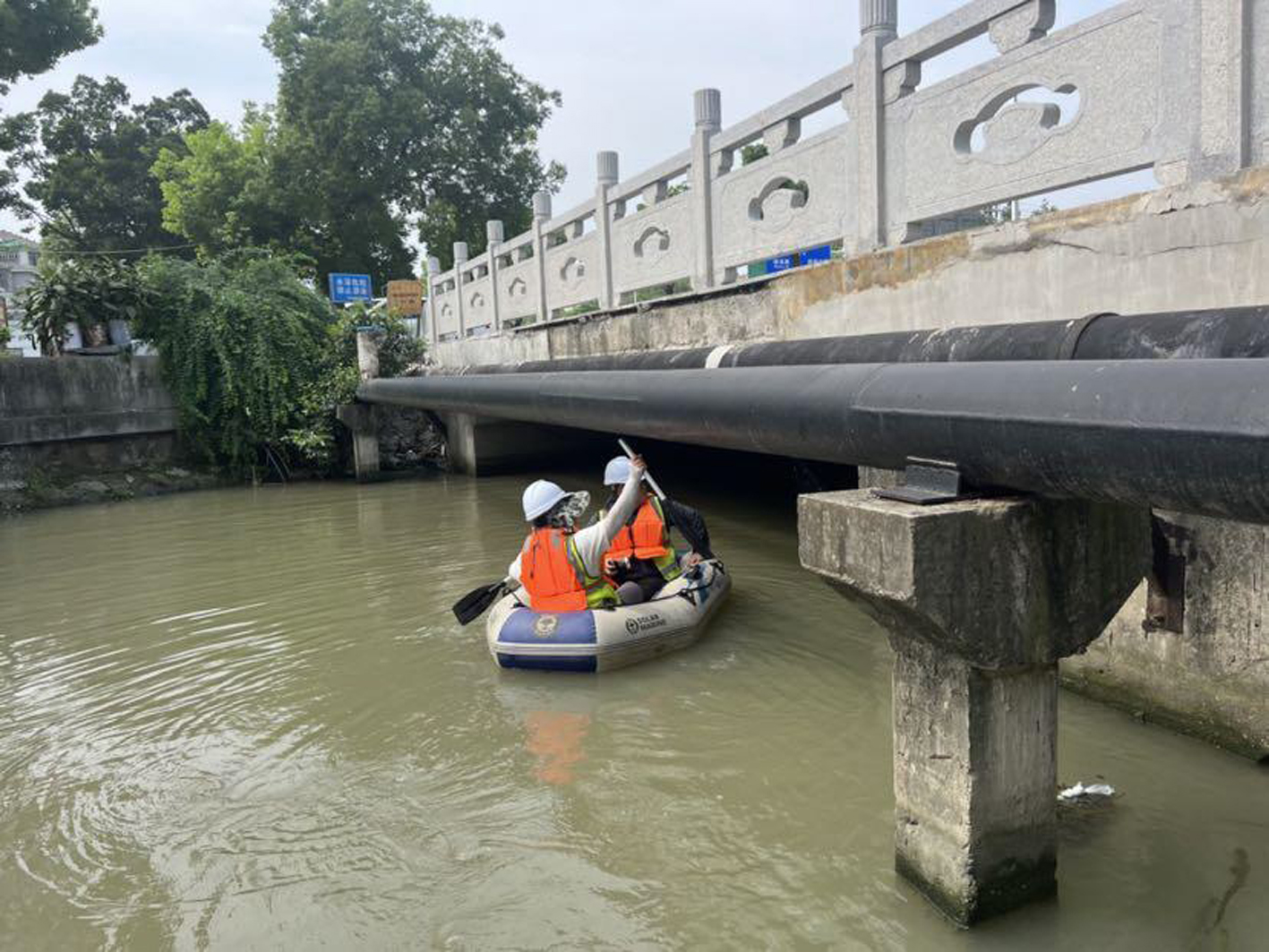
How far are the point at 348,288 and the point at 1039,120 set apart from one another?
72.9 ft

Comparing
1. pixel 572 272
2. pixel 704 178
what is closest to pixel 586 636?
pixel 704 178

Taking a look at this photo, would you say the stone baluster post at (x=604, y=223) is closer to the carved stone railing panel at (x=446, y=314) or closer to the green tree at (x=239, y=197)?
the carved stone railing panel at (x=446, y=314)

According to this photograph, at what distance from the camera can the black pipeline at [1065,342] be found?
133 inches

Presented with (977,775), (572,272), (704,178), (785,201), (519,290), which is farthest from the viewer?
(519,290)

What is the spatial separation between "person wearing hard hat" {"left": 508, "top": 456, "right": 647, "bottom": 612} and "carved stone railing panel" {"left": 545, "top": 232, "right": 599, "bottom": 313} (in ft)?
19.8

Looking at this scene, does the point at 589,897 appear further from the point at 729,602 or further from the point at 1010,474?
the point at 729,602

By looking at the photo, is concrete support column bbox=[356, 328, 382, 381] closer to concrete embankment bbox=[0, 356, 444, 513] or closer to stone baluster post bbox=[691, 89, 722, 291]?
concrete embankment bbox=[0, 356, 444, 513]

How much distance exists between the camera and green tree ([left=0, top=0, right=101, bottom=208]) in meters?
18.5

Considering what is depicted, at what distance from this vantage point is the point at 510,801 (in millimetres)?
4129

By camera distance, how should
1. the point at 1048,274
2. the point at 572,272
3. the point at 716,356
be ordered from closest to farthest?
the point at 1048,274, the point at 716,356, the point at 572,272

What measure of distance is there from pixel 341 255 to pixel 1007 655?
27.8 m

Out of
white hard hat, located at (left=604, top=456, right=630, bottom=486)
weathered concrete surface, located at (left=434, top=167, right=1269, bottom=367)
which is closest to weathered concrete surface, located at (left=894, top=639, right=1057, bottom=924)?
weathered concrete surface, located at (left=434, top=167, right=1269, bottom=367)

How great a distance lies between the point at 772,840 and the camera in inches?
143

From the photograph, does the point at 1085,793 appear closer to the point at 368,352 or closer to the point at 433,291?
the point at 368,352
